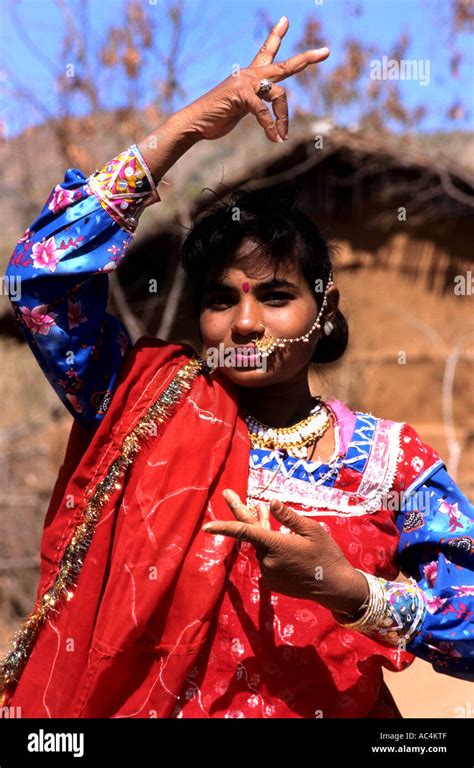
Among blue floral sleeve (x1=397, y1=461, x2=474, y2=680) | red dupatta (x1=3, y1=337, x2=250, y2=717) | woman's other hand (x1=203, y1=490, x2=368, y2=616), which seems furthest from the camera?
blue floral sleeve (x1=397, y1=461, x2=474, y2=680)

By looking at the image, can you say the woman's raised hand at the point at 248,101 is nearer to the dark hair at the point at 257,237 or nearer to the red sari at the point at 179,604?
the dark hair at the point at 257,237

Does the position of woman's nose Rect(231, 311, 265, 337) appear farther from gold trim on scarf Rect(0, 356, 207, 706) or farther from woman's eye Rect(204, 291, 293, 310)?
gold trim on scarf Rect(0, 356, 207, 706)

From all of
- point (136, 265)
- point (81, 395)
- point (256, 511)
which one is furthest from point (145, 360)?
point (136, 265)

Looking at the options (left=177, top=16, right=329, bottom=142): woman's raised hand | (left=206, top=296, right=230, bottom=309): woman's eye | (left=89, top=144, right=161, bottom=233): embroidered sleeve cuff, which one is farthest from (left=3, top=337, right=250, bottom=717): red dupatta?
(left=177, top=16, right=329, bottom=142): woman's raised hand

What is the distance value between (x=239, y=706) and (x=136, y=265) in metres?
6.48

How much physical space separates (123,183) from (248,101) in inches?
13.0

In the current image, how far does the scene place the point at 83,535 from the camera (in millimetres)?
1987

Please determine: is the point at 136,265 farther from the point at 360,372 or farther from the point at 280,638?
the point at 280,638

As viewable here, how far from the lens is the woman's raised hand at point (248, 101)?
1.89m

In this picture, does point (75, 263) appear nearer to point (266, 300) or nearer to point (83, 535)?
point (266, 300)

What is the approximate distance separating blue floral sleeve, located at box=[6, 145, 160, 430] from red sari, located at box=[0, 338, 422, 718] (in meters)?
0.14

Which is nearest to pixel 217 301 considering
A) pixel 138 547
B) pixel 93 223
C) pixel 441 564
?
pixel 93 223

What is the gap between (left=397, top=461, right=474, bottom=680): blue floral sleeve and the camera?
6.43 ft

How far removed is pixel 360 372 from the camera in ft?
28.9
